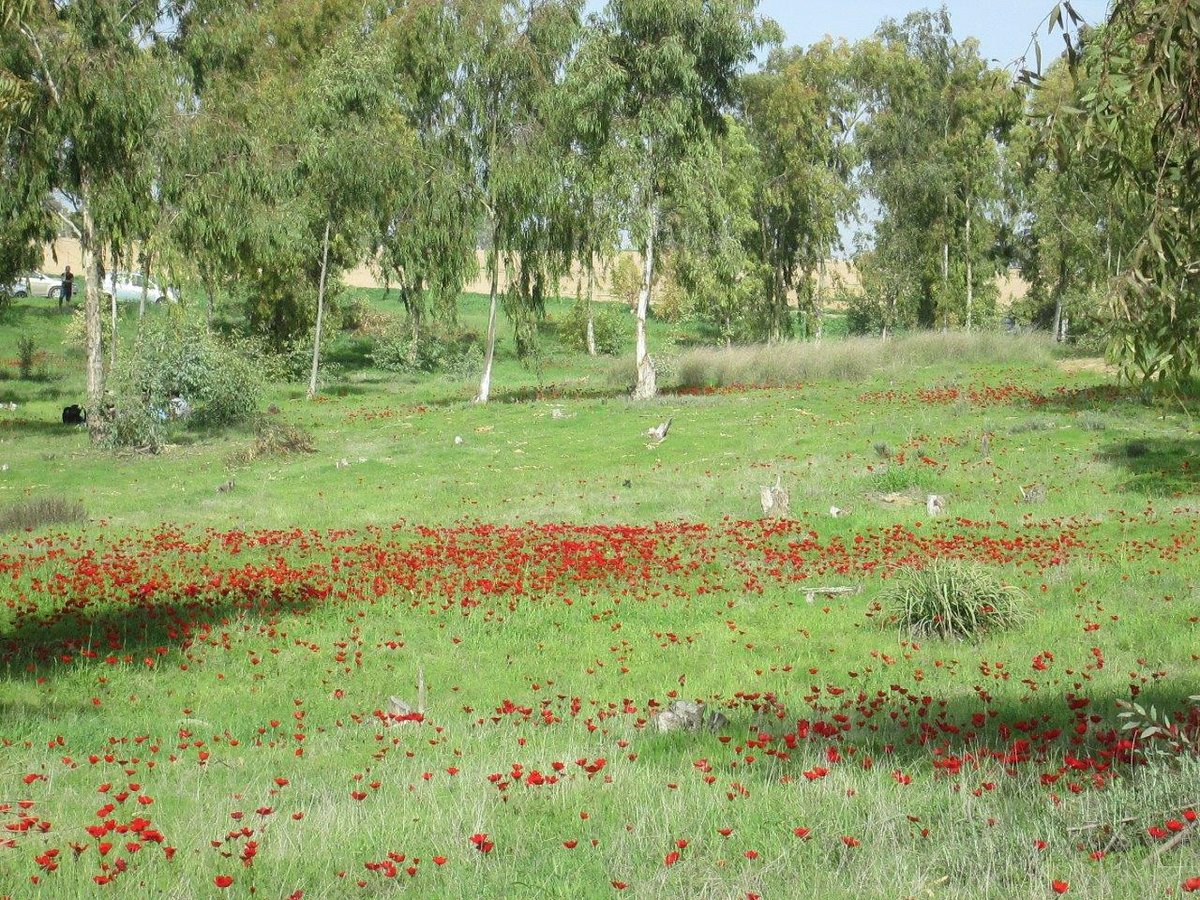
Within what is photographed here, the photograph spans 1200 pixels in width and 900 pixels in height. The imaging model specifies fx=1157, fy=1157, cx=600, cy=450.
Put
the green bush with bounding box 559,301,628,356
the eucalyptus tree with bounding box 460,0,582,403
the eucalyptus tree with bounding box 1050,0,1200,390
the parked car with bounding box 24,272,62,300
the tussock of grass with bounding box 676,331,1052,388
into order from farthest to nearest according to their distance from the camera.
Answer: the parked car with bounding box 24,272,62,300 < the green bush with bounding box 559,301,628,356 < the tussock of grass with bounding box 676,331,1052,388 < the eucalyptus tree with bounding box 460,0,582,403 < the eucalyptus tree with bounding box 1050,0,1200,390

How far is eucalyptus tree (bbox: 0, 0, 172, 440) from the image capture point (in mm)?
31516

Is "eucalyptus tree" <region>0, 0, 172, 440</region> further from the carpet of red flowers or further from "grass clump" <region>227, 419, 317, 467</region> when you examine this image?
the carpet of red flowers

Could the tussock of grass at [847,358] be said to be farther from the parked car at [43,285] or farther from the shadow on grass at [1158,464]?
the parked car at [43,285]

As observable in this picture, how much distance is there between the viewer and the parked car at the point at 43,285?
70.6 meters

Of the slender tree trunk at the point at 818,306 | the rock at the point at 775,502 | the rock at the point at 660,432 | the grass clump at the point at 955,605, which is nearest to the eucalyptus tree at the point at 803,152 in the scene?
the slender tree trunk at the point at 818,306

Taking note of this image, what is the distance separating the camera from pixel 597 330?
217 feet

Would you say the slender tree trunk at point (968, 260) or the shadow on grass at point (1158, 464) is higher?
the slender tree trunk at point (968, 260)

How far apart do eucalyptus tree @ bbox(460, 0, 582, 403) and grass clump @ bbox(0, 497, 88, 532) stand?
20949 mm

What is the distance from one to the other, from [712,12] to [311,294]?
23.4 metres

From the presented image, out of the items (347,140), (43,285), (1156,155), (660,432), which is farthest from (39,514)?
(43,285)

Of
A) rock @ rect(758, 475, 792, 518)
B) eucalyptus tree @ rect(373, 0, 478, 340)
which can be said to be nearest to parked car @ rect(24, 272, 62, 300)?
eucalyptus tree @ rect(373, 0, 478, 340)

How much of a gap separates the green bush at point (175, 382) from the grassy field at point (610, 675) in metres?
3.68

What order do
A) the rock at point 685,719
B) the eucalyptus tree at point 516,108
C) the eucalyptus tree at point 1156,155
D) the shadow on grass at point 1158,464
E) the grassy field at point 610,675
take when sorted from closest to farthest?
1. the grassy field at point 610,675
2. the eucalyptus tree at point 1156,155
3. the rock at point 685,719
4. the shadow on grass at point 1158,464
5. the eucalyptus tree at point 516,108

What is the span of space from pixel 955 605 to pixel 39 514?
1588 cm
